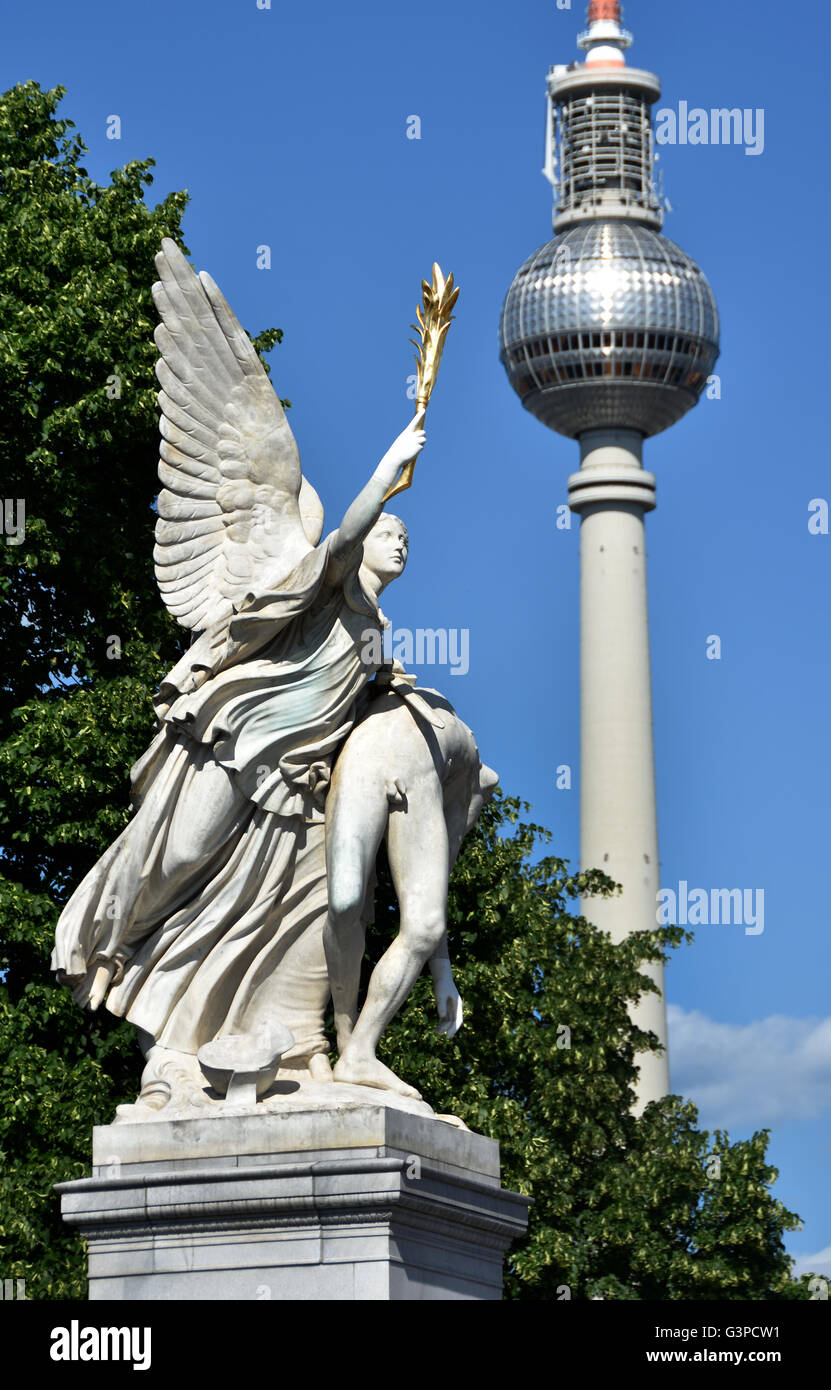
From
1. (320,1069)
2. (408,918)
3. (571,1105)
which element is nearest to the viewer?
(320,1069)

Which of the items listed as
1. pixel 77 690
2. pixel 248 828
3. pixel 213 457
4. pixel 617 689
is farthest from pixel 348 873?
pixel 617 689

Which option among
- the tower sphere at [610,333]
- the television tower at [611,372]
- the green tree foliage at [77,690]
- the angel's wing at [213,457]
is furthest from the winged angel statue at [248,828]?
the tower sphere at [610,333]

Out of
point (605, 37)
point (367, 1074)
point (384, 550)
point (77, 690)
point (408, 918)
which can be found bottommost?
point (367, 1074)

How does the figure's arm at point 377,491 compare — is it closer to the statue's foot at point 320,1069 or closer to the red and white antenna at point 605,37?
the statue's foot at point 320,1069

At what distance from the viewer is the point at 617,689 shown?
342ft

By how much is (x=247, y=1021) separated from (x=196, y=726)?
157cm

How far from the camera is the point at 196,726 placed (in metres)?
15.0

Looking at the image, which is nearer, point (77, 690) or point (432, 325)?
point (432, 325)

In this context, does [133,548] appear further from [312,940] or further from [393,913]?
[312,940]

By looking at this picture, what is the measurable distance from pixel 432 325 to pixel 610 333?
91.6m

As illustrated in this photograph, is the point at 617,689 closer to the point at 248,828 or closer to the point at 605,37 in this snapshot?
the point at 605,37

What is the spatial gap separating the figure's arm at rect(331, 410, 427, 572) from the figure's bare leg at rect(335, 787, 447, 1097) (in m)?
1.40

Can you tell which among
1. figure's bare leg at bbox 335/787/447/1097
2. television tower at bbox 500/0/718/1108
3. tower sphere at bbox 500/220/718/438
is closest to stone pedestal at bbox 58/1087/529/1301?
figure's bare leg at bbox 335/787/447/1097
